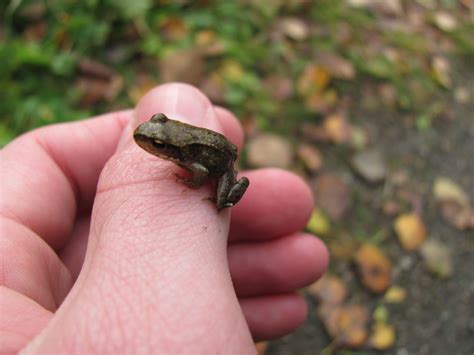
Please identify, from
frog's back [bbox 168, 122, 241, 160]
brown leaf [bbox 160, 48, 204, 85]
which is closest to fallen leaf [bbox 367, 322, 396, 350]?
frog's back [bbox 168, 122, 241, 160]

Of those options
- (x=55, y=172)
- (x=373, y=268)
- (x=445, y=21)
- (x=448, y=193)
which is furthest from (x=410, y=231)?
(x=445, y=21)

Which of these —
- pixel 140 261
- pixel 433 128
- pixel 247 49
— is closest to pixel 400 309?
pixel 433 128

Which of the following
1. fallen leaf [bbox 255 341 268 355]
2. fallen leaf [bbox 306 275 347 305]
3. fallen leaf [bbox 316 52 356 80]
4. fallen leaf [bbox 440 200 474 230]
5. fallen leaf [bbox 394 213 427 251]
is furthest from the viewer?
fallen leaf [bbox 316 52 356 80]

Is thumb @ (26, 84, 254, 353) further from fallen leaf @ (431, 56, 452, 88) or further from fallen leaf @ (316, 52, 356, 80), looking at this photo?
fallen leaf @ (431, 56, 452, 88)

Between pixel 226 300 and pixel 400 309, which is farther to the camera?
pixel 400 309

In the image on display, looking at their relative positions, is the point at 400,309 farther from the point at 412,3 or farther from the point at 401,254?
the point at 412,3

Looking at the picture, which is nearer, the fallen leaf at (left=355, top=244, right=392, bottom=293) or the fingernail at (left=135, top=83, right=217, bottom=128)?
the fingernail at (left=135, top=83, right=217, bottom=128)
